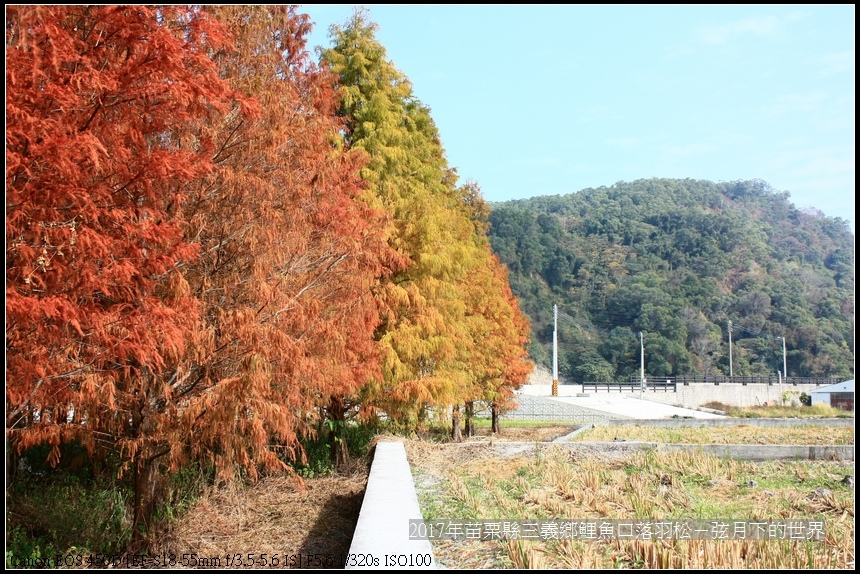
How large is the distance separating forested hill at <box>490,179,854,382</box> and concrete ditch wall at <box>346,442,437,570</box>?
73.4 m

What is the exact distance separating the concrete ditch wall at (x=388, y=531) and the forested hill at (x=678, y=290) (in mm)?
73408

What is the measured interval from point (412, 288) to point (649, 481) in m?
6.94

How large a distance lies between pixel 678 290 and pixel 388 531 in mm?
90839

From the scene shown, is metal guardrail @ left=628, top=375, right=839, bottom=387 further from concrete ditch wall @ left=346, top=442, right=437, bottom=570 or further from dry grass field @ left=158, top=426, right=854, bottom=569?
concrete ditch wall @ left=346, top=442, right=437, bottom=570

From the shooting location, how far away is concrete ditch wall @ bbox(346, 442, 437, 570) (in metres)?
4.12

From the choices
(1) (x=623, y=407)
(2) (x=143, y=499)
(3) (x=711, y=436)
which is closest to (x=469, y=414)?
(3) (x=711, y=436)

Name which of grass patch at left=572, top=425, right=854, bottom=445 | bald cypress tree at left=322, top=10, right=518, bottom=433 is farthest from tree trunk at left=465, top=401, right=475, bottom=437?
bald cypress tree at left=322, top=10, right=518, bottom=433

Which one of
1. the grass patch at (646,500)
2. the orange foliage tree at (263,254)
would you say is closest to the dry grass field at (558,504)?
the grass patch at (646,500)

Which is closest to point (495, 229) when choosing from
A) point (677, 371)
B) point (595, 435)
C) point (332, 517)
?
point (677, 371)

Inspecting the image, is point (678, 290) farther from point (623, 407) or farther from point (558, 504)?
point (558, 504)

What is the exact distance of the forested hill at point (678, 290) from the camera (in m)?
81.3

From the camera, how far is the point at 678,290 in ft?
294

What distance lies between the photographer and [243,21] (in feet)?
27.8

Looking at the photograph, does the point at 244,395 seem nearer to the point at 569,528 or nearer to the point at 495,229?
the point at 569,528
